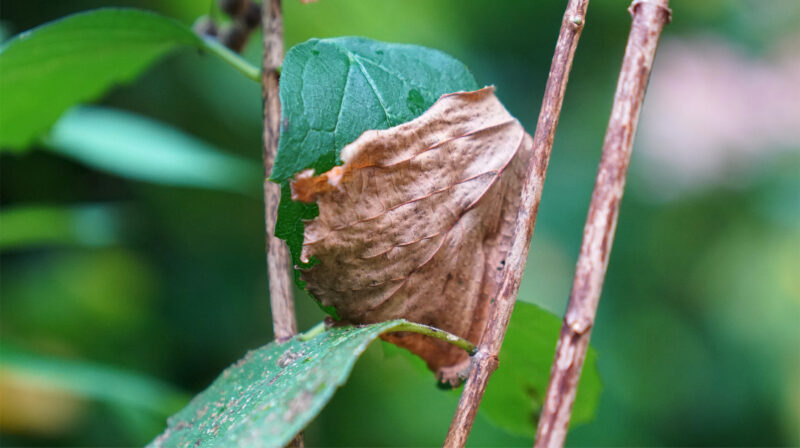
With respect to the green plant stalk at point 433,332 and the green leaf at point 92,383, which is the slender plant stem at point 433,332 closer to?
the green plant stalk at point 433,332

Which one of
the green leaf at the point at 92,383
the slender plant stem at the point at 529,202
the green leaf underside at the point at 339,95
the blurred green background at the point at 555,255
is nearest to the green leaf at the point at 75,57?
the green leaf underside at the point at 339,95

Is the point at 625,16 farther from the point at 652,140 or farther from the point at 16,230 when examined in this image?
the point at 16,230

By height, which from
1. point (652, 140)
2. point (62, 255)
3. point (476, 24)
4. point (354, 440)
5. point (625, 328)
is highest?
point (476, 24)

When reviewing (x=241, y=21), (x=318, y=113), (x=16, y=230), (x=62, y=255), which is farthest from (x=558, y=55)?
(x=62, y=255)

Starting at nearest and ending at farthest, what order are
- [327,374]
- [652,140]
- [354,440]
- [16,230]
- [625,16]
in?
[327,374], [16,230], [354,440], [652,140], [625,16]

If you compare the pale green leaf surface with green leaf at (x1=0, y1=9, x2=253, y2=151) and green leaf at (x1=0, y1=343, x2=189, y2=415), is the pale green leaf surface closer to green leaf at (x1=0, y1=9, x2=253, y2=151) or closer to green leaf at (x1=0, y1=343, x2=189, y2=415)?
green leaf at (x1=0, y1=9, x2=253, y2=151)

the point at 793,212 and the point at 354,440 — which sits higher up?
the point at 793,212

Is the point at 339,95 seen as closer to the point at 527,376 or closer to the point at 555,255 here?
the point at 527,376
